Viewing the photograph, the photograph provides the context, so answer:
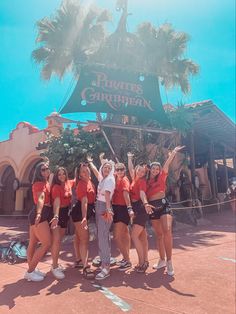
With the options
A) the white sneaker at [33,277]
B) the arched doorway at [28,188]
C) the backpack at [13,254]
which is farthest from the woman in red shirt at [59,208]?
the arched doorway at [28,188]

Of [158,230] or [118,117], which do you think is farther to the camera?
[118,117]

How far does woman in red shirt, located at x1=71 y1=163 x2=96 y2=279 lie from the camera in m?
4.31

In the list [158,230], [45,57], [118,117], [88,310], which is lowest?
[88,310]

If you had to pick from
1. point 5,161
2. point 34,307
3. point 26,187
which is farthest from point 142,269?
point 5,161

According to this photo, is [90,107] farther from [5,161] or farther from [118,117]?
[5,161]

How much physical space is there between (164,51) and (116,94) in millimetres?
4301

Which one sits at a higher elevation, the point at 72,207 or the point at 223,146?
the point at 223,146

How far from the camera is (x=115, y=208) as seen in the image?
4574mm

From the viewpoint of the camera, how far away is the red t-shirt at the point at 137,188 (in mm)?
4543

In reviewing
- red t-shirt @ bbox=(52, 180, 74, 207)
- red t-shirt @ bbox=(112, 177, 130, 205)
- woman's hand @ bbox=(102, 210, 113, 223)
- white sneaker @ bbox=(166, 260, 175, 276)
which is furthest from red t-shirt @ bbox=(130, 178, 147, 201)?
white sneaker @ bbox=(166, 260, 175, 276)

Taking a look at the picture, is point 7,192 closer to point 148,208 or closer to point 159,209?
point 159,209

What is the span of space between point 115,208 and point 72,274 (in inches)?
48.4

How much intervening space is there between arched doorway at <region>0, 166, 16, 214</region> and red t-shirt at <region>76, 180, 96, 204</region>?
14530 millimetres

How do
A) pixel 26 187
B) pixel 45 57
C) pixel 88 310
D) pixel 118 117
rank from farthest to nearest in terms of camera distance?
pixel 26 187 < pixel 45 57 < pixel 118 117 < pixel 88 310
